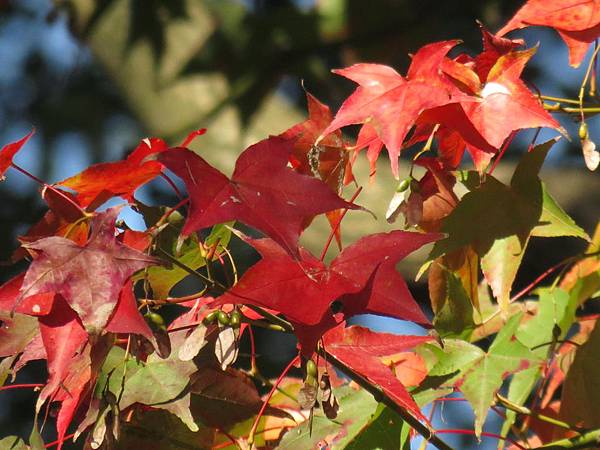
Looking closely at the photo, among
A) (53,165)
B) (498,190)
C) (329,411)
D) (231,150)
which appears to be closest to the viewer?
(329,411)

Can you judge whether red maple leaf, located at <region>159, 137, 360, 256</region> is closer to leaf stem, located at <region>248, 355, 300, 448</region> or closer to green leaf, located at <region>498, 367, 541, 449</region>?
leaf stem, located at <region>248, 355, 300, 448</region>

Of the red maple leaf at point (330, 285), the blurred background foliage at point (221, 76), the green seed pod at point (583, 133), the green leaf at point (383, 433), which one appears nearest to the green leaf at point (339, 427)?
the green leaf at point (383, 433)

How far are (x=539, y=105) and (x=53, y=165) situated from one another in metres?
3.15

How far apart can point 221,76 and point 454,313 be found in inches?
80.9

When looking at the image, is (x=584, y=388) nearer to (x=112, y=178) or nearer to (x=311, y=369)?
(x=311, y=369)

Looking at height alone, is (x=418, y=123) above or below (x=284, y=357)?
above

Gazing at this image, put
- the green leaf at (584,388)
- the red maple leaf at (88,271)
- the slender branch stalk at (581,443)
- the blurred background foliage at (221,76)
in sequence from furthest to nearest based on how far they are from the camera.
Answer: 1. the blurred background foliage at (221,76)
2. the green leaf at (584,388)
3. the slender branch stalk at (581,443)
4. the red maple leaf at (88,271)

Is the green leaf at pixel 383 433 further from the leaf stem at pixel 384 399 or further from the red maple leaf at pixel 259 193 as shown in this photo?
the red maple leaf at pixel 259 193

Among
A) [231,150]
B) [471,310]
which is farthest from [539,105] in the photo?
[231,150]

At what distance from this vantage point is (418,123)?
68 cm

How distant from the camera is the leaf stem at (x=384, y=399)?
0.63m

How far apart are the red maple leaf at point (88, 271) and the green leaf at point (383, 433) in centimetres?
22

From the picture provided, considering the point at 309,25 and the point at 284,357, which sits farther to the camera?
the point at 309,25

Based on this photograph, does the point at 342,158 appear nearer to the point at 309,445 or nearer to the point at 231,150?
the point at 309,445
